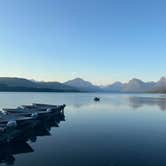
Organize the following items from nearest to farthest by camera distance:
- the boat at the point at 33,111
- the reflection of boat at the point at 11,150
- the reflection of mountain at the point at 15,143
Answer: the reflection of boat at the point at 11,150 → the reflection of mountain at the point at 15,143 → the boat at the point at 33,111

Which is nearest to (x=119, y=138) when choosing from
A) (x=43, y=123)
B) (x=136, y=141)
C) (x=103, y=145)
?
(x=136, y=141)

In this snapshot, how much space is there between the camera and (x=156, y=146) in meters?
28.9

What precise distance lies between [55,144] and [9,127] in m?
5.67

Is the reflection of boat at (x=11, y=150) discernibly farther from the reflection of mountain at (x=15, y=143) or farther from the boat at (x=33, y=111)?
the boat at (x=33, y=111)

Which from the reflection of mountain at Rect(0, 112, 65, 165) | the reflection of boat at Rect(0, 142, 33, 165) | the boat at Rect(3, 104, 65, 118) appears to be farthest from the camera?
the boat at Rect(3, 104, 65, 118)

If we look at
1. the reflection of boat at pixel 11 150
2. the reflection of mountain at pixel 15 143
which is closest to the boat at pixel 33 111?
the reflection of mountain at pixel 15 143

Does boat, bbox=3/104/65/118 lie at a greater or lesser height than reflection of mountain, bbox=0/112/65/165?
greater

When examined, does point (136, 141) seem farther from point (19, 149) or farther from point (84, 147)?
point (19, 149)

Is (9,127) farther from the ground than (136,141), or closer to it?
farther from the ground

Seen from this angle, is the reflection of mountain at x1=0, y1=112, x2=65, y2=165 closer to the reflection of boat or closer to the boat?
the reflection of boat

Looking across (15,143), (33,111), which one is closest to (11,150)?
(15,143)

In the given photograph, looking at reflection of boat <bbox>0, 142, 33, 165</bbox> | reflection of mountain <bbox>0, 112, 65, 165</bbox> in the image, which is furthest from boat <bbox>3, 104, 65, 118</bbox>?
reflection of boat <bbox>0, 142, 33, 165</bbox>

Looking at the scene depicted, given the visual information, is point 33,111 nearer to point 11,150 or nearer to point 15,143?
point 15,143

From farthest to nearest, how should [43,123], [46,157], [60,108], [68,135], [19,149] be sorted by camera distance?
[60,108]
[43,123]
[68,135]
[19,149]
[46,157]
